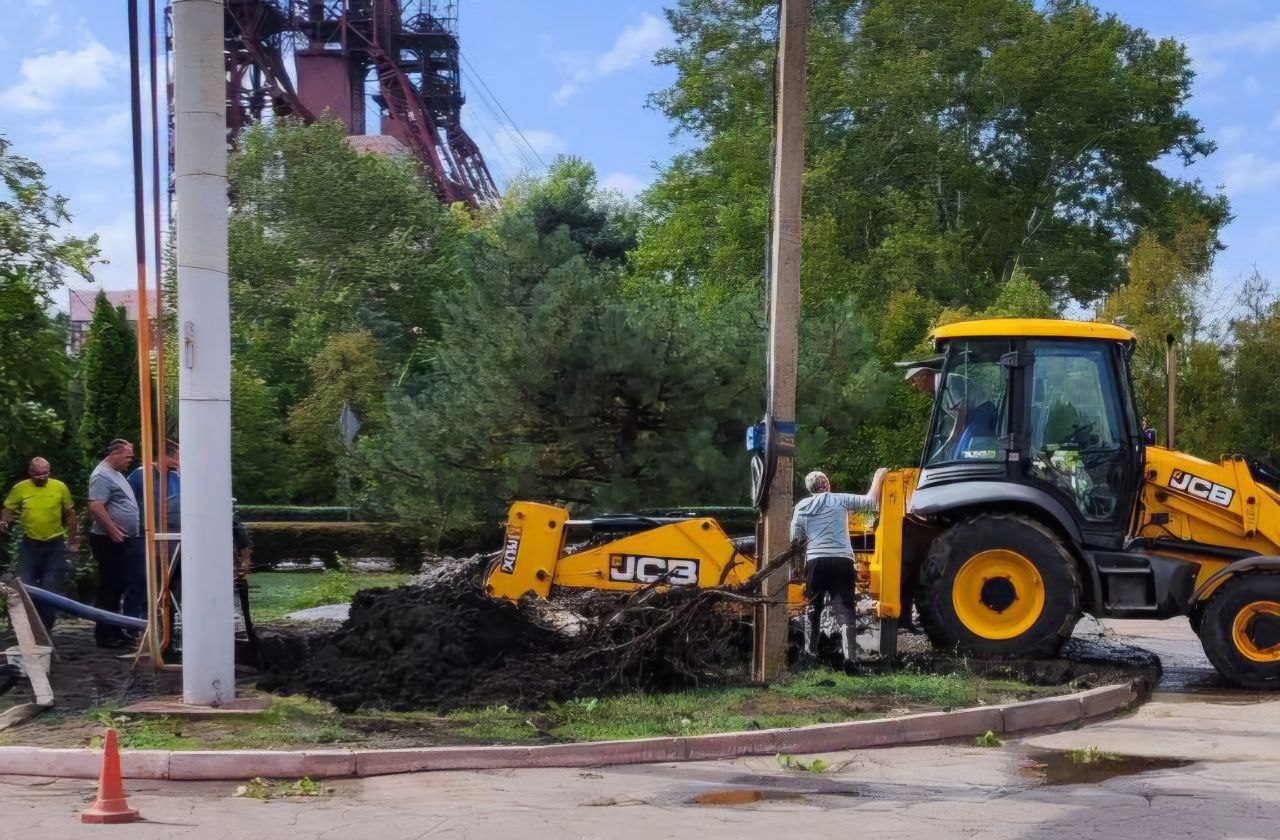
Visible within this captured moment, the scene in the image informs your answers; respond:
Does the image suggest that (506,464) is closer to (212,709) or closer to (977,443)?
(977,443)

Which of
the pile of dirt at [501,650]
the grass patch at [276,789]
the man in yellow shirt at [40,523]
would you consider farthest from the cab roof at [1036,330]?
the man in yellow shirt at [40,523]

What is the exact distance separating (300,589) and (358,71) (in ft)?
158

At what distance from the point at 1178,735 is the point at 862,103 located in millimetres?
32482

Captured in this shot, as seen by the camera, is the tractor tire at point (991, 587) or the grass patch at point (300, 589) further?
the grass patch at point (300, 589)

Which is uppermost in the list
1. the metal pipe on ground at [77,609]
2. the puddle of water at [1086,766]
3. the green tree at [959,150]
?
the green tree at [959,150]

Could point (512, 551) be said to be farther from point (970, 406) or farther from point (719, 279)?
point (719, 279)

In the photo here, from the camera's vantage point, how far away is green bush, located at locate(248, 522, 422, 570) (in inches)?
996

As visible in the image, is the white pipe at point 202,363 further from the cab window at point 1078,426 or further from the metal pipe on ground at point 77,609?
the cab window at point 1078,426

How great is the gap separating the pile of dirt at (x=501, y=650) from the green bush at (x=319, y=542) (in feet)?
48.8

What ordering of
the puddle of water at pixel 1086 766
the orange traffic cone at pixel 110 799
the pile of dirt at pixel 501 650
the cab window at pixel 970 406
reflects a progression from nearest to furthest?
the orange traffic cone at pixel 110 799 → the puddle of water at pixel 1086 766 → the pile of dirt at pixel 501 650 → the cab window at pixel 970 406

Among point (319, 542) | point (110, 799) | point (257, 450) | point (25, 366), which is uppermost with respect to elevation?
point (25, 366)

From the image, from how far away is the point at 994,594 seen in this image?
1102cm

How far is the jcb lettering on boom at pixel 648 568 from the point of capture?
34.5 feet

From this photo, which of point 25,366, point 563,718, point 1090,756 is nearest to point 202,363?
point 563,718
